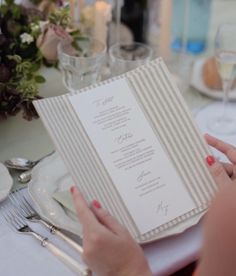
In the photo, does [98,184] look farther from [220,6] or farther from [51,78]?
[220,6]

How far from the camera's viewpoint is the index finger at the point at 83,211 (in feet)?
2.50

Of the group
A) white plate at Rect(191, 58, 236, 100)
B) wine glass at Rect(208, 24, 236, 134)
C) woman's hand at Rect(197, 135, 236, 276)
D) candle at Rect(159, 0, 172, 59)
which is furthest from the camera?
candle at Rect(159, 0, 172, 59)

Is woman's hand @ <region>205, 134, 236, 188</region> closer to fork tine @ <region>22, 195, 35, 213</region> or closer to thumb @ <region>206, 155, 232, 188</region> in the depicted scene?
thumb @ <region>206, 155, 232, 188</region>

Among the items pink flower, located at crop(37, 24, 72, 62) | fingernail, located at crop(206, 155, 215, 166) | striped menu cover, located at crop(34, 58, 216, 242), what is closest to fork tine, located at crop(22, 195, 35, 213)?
striped menu cover, located at crop(34, 58, 216, 242)

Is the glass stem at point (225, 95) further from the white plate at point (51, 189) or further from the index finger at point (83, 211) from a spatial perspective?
the index finger at point (83, 211)

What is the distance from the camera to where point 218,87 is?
1.34 m

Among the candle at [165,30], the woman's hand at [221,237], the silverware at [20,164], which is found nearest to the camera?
the woman's hand at [221,237]

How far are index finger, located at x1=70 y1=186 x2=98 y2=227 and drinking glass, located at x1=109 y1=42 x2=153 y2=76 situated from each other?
0.51 meters

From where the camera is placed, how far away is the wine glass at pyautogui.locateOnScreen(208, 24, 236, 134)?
1186 mm

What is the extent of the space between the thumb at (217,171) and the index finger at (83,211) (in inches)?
8.6

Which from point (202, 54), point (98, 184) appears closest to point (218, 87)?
point (202, 54)
